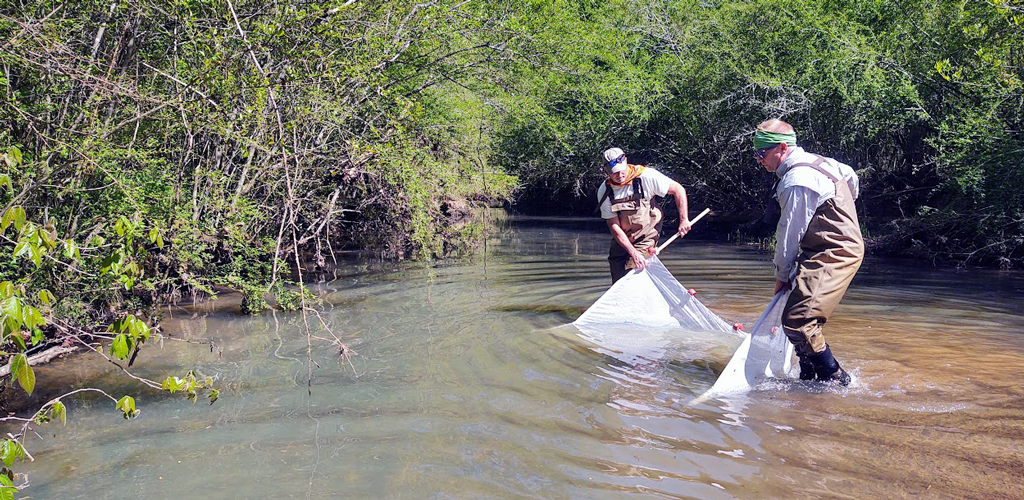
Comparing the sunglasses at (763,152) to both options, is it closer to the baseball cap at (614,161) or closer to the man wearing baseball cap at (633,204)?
the man wearing baseball cap at (633,204)

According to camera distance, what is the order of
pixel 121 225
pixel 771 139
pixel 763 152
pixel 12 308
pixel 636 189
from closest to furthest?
pixel 12 308
pixel 121 225
pixel 771 139
pixel 763 152
pixel 636 189

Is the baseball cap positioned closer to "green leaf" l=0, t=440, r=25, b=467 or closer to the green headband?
the green headband

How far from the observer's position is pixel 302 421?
5.08 metres

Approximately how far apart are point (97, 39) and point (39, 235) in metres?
4.82

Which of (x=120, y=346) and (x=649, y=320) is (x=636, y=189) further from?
(x=120, y=346)

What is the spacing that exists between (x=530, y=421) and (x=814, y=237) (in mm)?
2156

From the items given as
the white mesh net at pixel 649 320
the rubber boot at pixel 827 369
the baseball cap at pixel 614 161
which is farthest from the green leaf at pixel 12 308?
the baseball cap at pixel 614 161

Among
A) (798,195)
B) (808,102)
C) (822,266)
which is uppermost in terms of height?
(808,102)

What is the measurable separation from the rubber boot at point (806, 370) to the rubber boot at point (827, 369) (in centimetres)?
3

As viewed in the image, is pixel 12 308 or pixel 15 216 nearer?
pixel 12 308

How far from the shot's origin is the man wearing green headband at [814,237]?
4.98 m

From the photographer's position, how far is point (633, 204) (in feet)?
24.7

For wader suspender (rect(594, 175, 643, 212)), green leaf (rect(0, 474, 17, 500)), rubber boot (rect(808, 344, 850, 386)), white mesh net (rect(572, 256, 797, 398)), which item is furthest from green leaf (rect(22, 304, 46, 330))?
wader suspender (rect(594, 175, 643, 212))

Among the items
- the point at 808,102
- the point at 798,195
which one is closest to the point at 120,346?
the point at 798,195
